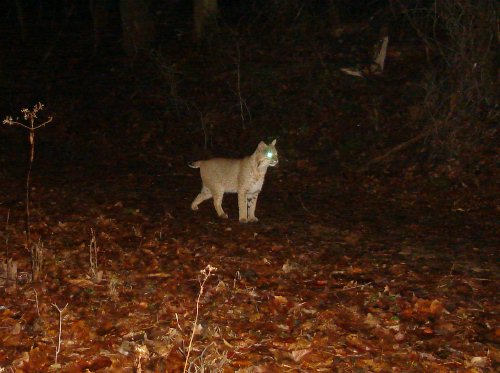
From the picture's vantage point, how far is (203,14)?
1978cm

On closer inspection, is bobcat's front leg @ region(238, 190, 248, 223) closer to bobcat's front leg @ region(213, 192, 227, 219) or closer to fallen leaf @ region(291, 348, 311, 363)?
bobcat's front leg @ region(213, 192, 227, 219)

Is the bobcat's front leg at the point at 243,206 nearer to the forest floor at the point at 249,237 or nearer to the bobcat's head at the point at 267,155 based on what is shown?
the forest floor at the point at 249,237

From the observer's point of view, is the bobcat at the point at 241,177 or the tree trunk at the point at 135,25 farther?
the tree trunk at the point at 135,25

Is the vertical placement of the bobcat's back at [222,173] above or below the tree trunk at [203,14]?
below

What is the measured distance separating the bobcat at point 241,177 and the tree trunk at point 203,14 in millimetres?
11390

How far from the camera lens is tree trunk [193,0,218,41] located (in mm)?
19391

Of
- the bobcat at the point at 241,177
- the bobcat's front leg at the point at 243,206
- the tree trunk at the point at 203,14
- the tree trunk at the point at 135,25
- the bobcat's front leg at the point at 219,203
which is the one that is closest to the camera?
the bobcat at the point at 241,177

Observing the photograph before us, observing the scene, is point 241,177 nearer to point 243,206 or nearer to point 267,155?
point 243,206

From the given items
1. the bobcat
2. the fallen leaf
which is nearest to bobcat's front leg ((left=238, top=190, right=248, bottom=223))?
the bobcat

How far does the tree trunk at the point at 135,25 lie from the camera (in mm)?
19656

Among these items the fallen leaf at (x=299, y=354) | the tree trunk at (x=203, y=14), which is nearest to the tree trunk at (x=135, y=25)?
the tree trunk at (x=203, y=14)

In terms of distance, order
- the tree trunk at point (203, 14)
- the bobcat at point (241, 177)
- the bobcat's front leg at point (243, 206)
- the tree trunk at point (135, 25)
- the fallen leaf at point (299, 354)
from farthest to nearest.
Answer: the tree trunk at point (135, 25), the tree trunk at point (203, 14), the bobcat's front leg at point (243, 206), the bobcat at point (241, 177), the fallen leaf at point (299, 354)

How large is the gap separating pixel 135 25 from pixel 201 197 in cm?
1204

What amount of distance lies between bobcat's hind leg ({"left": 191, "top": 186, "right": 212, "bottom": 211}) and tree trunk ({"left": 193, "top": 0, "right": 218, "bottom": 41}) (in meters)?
11.3
